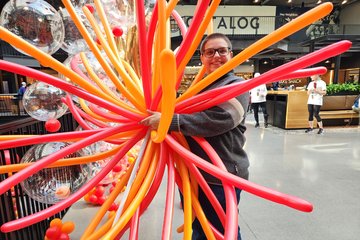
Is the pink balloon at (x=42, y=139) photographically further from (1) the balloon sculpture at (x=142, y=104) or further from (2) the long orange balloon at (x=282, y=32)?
(2) the long orange balloon at (x=282, y=32)

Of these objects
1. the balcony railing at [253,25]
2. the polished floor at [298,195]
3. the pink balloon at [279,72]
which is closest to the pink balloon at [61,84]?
the pink balloon at [279,72]

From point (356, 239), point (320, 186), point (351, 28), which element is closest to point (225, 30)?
point (351, 28)

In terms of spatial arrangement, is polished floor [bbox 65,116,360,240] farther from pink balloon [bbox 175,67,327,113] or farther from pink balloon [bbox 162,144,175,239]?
pink balloon [bbox 175,67,327,113]

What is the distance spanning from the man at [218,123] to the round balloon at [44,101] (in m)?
0.69

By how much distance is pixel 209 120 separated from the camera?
0.75 meters

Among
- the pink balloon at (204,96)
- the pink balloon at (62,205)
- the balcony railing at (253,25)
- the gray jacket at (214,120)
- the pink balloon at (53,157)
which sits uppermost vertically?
the balcony railing at (253,25)

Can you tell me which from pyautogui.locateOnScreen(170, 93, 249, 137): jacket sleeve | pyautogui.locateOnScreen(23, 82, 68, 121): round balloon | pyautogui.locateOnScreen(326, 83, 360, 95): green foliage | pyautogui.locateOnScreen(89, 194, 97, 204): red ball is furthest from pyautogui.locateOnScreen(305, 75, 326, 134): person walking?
pyautogui.locateOnScreen(23, 82, 68, 121): round balloon

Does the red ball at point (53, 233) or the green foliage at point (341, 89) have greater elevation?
the green foliage at point (341, 89)

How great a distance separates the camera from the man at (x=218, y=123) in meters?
0.75

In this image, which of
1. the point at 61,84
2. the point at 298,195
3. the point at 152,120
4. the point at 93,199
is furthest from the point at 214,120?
the point at 298,195

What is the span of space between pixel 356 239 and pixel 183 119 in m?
1.78

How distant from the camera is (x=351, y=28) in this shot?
47.0 ft

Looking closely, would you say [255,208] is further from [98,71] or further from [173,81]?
[173,81]

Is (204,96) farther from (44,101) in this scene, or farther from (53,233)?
(53,233)
